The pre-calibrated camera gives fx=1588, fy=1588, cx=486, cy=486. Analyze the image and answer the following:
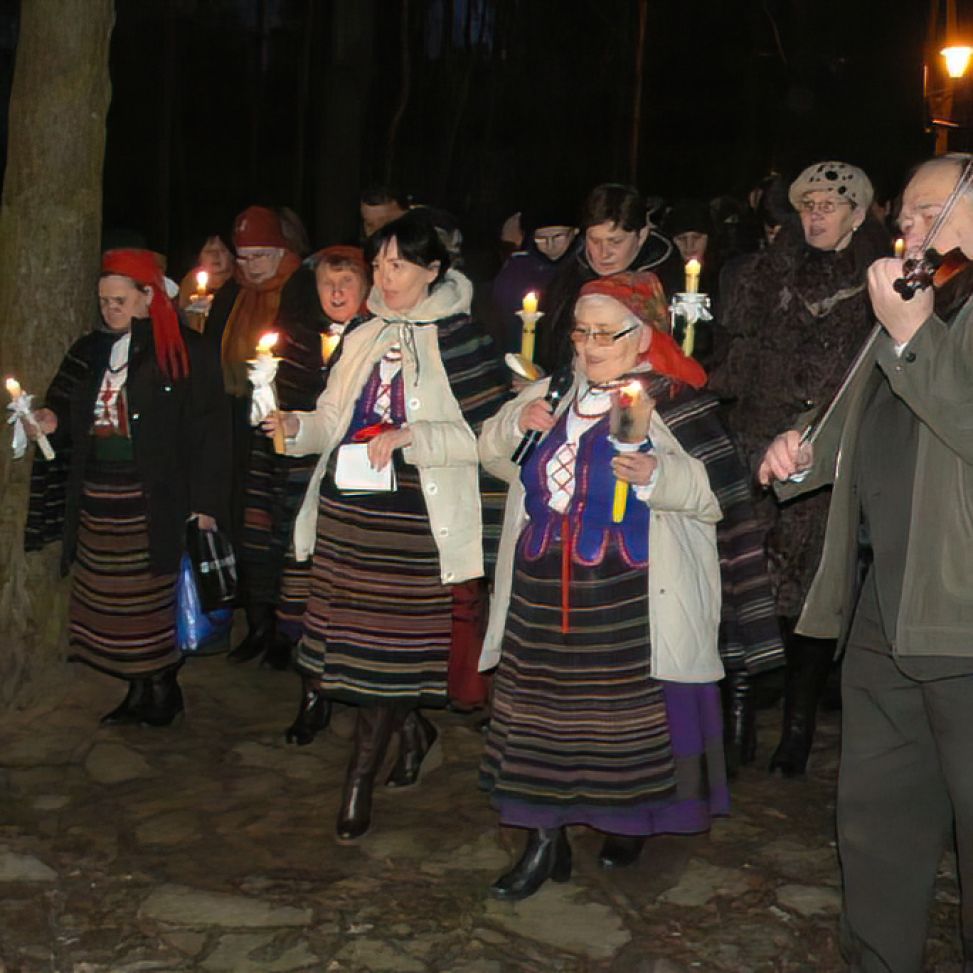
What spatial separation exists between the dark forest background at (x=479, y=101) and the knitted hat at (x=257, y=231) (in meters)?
1.74

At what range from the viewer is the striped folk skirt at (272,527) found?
7.01 meters

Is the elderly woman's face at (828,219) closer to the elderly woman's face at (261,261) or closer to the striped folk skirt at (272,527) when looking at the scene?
the striped folk skirt at (272,527)

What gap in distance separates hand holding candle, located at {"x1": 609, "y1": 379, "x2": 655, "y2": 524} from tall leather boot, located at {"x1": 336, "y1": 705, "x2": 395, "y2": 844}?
145cm

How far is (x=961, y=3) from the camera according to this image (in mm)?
24219

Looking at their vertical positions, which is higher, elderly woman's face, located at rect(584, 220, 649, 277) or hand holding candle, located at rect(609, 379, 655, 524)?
elderly woman's face, located at rect(584, 220, 649, 277)

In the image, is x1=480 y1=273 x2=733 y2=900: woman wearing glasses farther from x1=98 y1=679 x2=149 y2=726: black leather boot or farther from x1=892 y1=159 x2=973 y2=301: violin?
x1=98 y1=679 x2=149 y2=726: black leather boot

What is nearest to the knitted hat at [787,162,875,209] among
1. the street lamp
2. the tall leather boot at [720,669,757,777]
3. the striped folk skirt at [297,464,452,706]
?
the tall leather boot at [720,669,757,777]

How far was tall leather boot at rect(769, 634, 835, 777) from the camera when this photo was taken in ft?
20.9

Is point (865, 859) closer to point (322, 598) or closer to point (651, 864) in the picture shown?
point (651, 864)

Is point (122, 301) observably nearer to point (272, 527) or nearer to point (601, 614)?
point (272, 527)

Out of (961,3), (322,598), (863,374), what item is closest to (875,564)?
(863,374)

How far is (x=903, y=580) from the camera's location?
3.88 m

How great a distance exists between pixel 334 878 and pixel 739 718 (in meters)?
1.99

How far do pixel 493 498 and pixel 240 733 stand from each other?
176 cm
